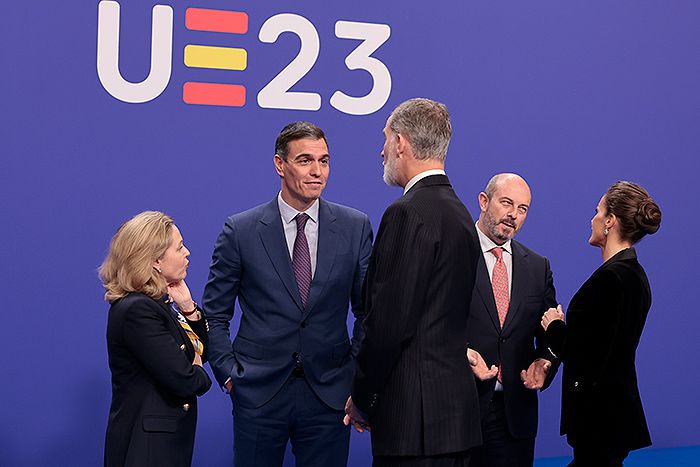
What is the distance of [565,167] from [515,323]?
88.3 inches

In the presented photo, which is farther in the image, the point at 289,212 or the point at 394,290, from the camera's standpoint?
the point at 289,212

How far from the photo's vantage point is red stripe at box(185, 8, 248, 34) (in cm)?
457

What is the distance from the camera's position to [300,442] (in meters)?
3.41

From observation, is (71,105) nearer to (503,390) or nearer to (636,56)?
(503,390)

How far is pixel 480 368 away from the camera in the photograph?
10.6ft

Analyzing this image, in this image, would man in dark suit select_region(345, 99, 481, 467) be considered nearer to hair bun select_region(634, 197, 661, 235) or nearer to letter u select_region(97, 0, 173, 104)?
hair bun select_region(634, 197, 661, 235)

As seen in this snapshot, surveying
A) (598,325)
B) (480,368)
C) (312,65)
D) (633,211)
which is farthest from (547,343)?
(312,65)

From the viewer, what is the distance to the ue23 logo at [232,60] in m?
4.44

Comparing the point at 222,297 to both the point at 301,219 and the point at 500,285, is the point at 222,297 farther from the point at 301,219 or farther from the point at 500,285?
the point at 500,285

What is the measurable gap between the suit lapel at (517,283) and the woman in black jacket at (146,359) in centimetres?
125

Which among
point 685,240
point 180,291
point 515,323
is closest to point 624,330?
point 515,323

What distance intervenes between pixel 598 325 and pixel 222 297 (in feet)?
4.72

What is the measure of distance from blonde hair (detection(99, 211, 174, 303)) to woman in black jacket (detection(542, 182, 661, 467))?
1532mm

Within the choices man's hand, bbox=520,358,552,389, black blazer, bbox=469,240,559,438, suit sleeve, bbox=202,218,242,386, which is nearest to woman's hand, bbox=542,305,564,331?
black blazer, bbox=469,240,559,438
